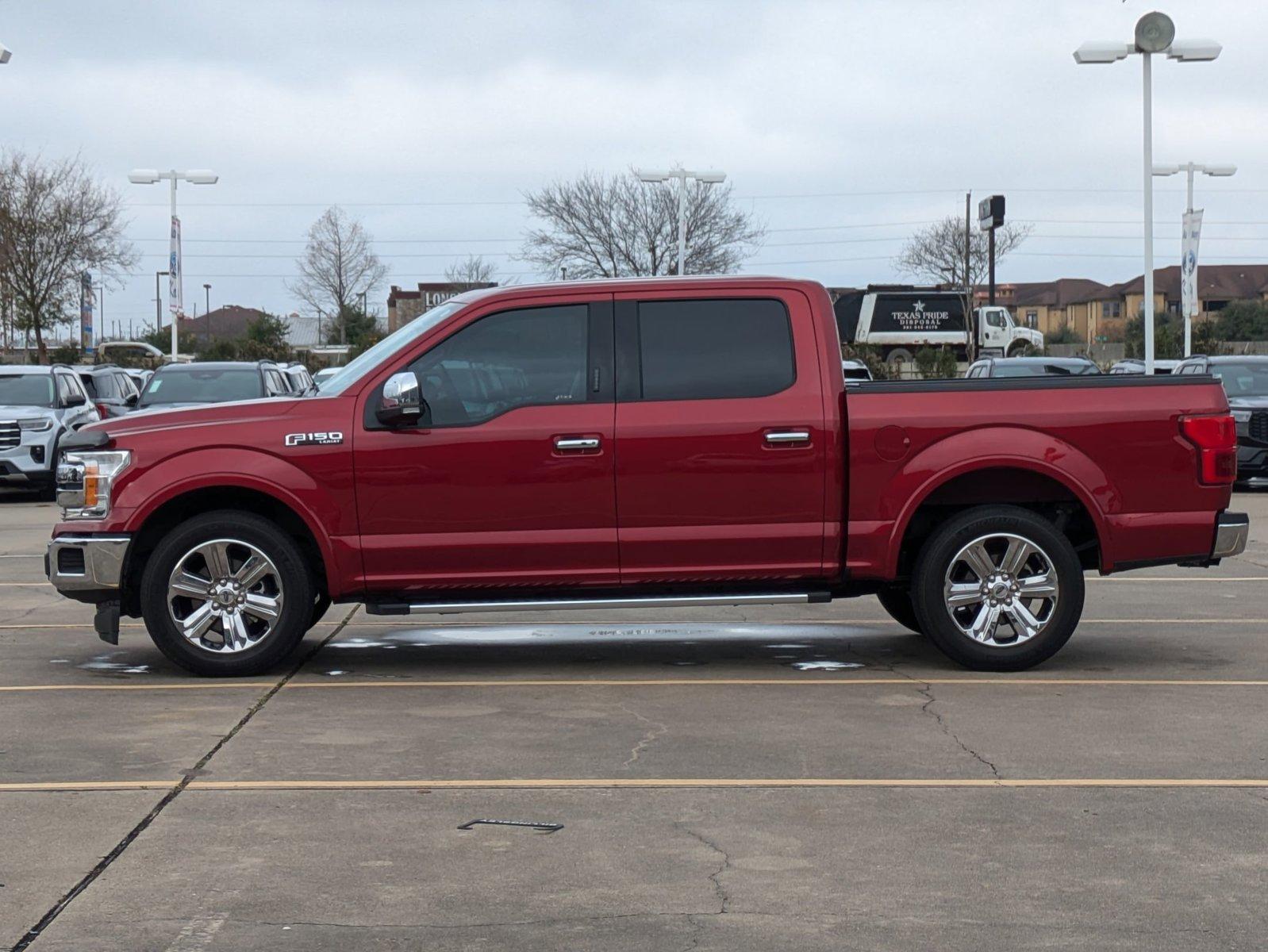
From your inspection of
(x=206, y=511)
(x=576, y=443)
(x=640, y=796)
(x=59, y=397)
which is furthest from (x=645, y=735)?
(x=59, y=397)

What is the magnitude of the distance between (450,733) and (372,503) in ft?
5.61

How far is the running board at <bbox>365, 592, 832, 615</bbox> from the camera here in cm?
879

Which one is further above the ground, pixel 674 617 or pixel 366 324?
pixel 366 324

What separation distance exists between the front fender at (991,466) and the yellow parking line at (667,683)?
641 millimetres

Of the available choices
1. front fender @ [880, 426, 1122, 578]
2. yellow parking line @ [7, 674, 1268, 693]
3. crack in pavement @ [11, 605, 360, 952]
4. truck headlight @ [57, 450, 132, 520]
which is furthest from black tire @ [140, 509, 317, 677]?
front fender @ [880, 426, 1122, 578]

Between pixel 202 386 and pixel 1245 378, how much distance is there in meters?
14.1

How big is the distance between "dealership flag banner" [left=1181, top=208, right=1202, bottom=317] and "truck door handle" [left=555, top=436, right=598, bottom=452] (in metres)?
30.6

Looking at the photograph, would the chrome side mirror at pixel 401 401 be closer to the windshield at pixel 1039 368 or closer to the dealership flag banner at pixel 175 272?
the windshield at pixel 1039 368

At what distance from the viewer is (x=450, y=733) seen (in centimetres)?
746

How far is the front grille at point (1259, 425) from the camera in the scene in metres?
22.3

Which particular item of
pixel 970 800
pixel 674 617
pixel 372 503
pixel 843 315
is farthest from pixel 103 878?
pixel 843 315

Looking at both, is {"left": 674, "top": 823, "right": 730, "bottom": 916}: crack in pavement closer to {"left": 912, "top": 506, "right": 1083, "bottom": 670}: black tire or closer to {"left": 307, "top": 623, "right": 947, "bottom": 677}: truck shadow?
{"left": 912, "top": 506, "right": 1083, "bottom": 670}: black tire

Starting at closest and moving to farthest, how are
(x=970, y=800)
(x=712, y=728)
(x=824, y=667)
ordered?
(x=970, y=800), (x=712, y=728), (x=824, y=667)

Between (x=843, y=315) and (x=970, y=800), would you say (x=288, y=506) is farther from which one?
(x=843, y=315)
